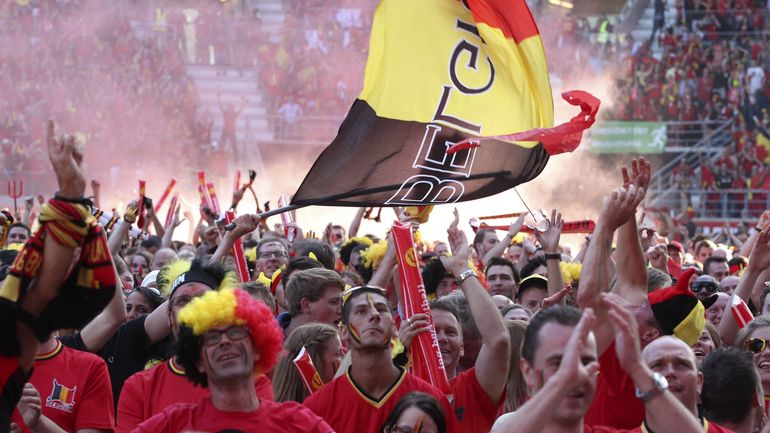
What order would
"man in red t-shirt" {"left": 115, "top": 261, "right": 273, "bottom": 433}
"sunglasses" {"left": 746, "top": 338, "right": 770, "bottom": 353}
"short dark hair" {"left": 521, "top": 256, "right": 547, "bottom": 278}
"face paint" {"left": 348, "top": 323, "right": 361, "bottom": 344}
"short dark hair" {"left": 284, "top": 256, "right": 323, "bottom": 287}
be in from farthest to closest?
"short dark hair" {"left": 521, "top": 256, "right": 547, "bottom": 278} → "short dark hair" {"left": 284, "top": 256, "right": 323, "bottom": 287} → "sunglasses" {"left": 746, "top": 338, "right": 770, "bottom": 353} → "face paint" {"left": 348, "top": 323, "right": 361, "bottom": 344} → "man in red t-shirt" {"left": 115, "top": 261, "right": 273, "bottom": 433}

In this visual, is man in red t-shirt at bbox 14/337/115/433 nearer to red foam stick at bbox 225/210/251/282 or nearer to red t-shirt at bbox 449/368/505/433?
red t-shirt at bbox 449/368/505/433

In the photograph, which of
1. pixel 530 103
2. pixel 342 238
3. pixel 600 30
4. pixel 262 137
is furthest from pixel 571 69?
pixel 530 103

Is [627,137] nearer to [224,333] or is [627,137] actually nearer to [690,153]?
[690,153]

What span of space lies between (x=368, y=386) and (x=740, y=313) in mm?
2619

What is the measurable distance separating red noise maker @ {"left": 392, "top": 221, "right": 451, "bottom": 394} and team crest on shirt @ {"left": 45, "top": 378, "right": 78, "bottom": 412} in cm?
132

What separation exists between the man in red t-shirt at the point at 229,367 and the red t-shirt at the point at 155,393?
18.9 inches

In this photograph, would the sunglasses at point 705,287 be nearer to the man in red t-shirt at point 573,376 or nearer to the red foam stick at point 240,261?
the red foam stick at point 240,261

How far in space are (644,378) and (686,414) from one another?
0.58ft

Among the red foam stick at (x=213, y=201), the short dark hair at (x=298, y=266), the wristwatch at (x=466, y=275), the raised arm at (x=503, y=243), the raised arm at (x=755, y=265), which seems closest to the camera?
the wristwatch at (x=466, y=275)

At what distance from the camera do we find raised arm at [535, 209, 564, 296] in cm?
646

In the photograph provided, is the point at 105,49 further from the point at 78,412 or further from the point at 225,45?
the point at 78,412

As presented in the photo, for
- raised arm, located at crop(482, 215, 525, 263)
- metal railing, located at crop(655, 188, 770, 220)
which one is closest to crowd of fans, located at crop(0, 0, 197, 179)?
metal railing, located at crop(655, 188, 770, 220)

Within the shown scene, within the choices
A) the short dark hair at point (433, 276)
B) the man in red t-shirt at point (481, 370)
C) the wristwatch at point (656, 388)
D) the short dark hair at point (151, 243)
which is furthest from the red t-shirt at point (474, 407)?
the short dark hair at point (151, 243)

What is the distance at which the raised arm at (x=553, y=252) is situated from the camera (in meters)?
6.46
